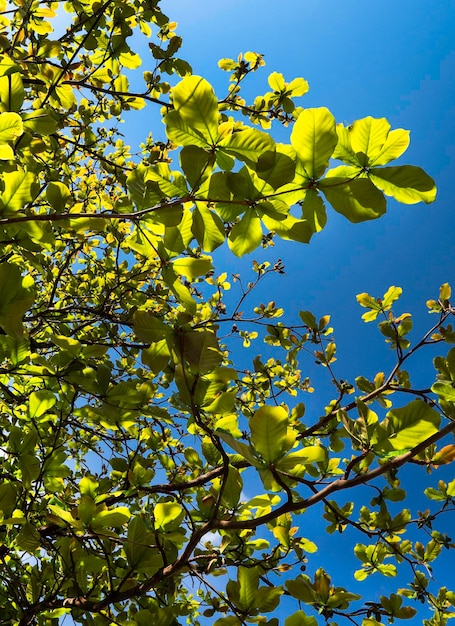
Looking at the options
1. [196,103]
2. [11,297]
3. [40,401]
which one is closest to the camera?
[196,103]

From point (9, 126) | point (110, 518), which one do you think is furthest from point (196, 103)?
point (110, 518)

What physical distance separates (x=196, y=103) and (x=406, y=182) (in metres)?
0.50

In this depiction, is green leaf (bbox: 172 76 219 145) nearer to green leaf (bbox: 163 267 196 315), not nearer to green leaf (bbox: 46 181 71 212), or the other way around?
green leaf (bbox: 163 267 196 315)

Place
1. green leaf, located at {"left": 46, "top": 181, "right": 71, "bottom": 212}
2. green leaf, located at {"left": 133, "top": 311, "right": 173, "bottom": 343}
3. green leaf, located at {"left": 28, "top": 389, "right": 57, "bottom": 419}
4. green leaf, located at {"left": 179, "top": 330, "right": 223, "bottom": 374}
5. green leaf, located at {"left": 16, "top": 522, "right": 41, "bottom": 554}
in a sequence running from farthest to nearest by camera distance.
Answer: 1. green leaf, located at {"left": 28, "top": 389, "right": 57, "bottom": 419}
2. green leaf, located at {"left": 16, "top": 522, "right": 41, "bottom": 554}
3. green leaf, located at {"left": 46, "top": 181, "right": 71, "bottom": 212}
4. green leaf, located at {"left": 133, "top": 311, "right": 173, "bottom": 343}
5. green leaf, located at {"left": 179, "top": 330, "right": 223, "bottom": 374}

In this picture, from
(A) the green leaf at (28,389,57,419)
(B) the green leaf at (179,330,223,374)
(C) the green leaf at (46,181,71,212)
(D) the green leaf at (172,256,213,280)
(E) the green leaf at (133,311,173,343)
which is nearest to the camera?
(B) the green leaf at (179,330,223,374)

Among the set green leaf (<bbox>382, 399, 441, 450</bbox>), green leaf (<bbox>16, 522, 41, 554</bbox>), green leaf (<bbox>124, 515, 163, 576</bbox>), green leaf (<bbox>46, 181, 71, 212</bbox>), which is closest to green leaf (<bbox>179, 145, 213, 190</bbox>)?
green leaf (<bbox>46, 181, 71, 212</bbox>)

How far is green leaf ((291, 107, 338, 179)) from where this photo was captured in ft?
2.85

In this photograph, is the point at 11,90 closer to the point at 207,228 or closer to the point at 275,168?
the point at 207,228

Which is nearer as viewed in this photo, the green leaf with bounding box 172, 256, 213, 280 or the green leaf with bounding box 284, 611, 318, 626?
the green leaf with bounding box 284, 611, 318, 626

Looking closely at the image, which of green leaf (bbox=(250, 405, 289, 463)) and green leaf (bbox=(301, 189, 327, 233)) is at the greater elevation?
green leaf (bbox=(301, 189, 327, 233))

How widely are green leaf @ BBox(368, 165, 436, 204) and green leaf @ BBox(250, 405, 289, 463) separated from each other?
57 centimetres

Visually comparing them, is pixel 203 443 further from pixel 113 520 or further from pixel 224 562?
pixel 224 562

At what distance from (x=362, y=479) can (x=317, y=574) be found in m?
0.70

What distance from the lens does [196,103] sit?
0.88 meters
